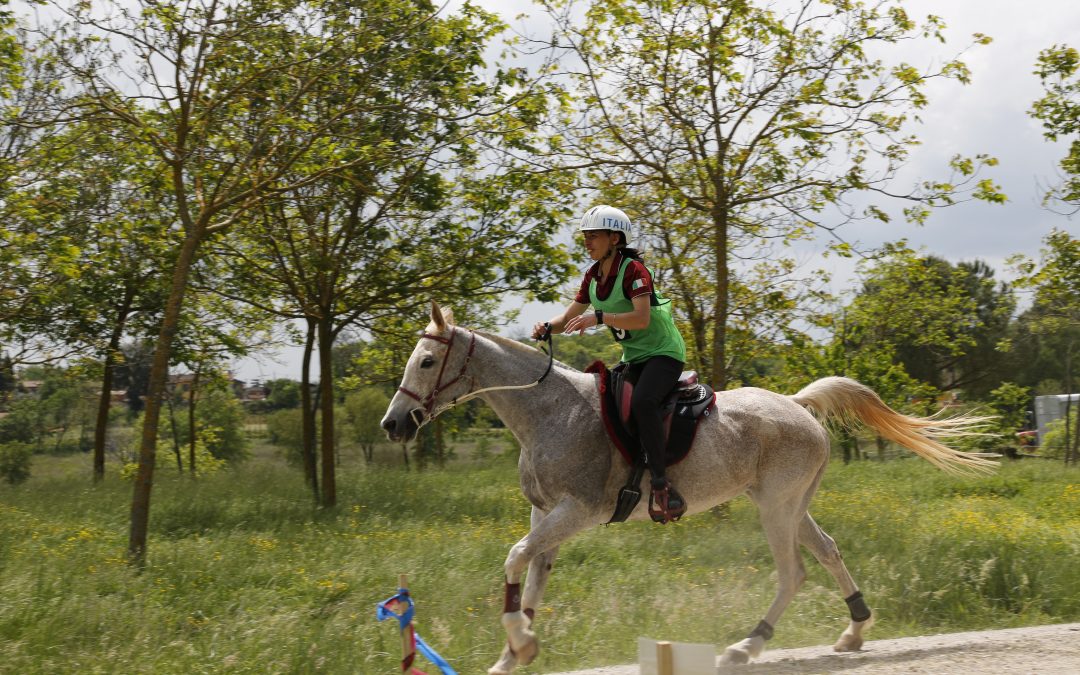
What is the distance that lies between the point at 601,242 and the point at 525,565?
2.21m

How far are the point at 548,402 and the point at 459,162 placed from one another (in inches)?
313

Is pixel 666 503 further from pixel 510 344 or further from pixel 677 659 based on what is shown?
pixel 677 659

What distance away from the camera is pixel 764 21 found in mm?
13250

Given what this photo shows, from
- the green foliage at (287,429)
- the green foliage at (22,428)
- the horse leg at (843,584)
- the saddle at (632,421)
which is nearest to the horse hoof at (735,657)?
the horse leg at (843,584)

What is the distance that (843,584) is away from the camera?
7.41 metres

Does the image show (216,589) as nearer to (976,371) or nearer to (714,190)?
(714,190)

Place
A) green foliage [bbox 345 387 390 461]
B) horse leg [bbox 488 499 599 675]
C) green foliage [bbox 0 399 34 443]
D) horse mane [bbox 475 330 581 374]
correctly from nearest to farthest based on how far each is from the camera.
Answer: horse leg [bbox 488 499 599 675] < horse mane [bbox 475 330 581 374] < green foliage [bbox 0 399 34 443] < green foliage [bbox 345 387 390 461]

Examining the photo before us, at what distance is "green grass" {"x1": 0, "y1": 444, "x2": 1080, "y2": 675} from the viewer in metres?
6.92

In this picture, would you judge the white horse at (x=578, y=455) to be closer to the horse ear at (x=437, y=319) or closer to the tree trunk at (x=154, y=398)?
the horse ear at (x=437, y=319)

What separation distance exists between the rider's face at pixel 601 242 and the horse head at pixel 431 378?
3.42 feet

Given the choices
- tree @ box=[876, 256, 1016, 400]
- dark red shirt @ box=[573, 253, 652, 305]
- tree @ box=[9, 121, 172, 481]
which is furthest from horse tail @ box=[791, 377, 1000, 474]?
tree @ box=[876, 256, 1016, 400]

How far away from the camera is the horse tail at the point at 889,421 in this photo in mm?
7941

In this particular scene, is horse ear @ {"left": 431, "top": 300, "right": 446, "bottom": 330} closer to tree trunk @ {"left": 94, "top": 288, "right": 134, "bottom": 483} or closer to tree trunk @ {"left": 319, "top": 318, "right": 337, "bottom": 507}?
tree trunk @ {"left": 319, "top": 318, "right": 337, "bottom": 507}

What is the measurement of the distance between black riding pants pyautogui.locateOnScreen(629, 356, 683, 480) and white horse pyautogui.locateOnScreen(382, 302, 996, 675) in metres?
0.28
